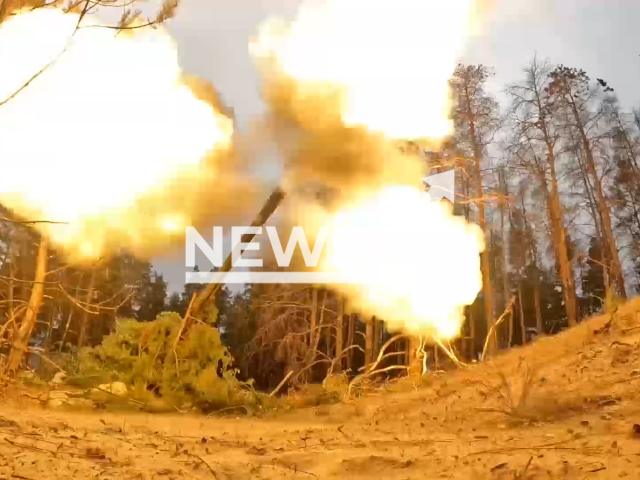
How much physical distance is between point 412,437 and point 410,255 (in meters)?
5.82

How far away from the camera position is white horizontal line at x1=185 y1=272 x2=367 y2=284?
34.1 ft

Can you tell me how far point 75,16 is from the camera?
328 inches

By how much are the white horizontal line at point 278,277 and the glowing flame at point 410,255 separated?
69 cm

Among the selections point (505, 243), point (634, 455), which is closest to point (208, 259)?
point (634, 455)

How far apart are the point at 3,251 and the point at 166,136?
32.5 feet

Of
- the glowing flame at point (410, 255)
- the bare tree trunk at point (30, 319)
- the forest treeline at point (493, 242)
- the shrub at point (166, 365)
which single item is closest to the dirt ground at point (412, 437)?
the shrub at point (166, 365)

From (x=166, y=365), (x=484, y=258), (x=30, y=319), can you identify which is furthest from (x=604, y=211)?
(x=30, y=319)

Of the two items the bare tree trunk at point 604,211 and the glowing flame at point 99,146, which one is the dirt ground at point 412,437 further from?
the bare tree trunk at point 604,211

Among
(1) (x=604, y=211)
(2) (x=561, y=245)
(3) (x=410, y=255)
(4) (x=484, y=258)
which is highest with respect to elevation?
(1) (x=604, y=211)

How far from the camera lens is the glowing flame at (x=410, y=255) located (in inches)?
436

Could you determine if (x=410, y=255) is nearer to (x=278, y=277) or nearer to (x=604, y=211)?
(x=278, y=277)

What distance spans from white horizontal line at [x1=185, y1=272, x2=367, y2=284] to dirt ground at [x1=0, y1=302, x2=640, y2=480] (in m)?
2.92

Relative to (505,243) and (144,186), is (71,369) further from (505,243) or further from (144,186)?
(505,243)

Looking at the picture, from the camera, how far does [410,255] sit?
436 inches
